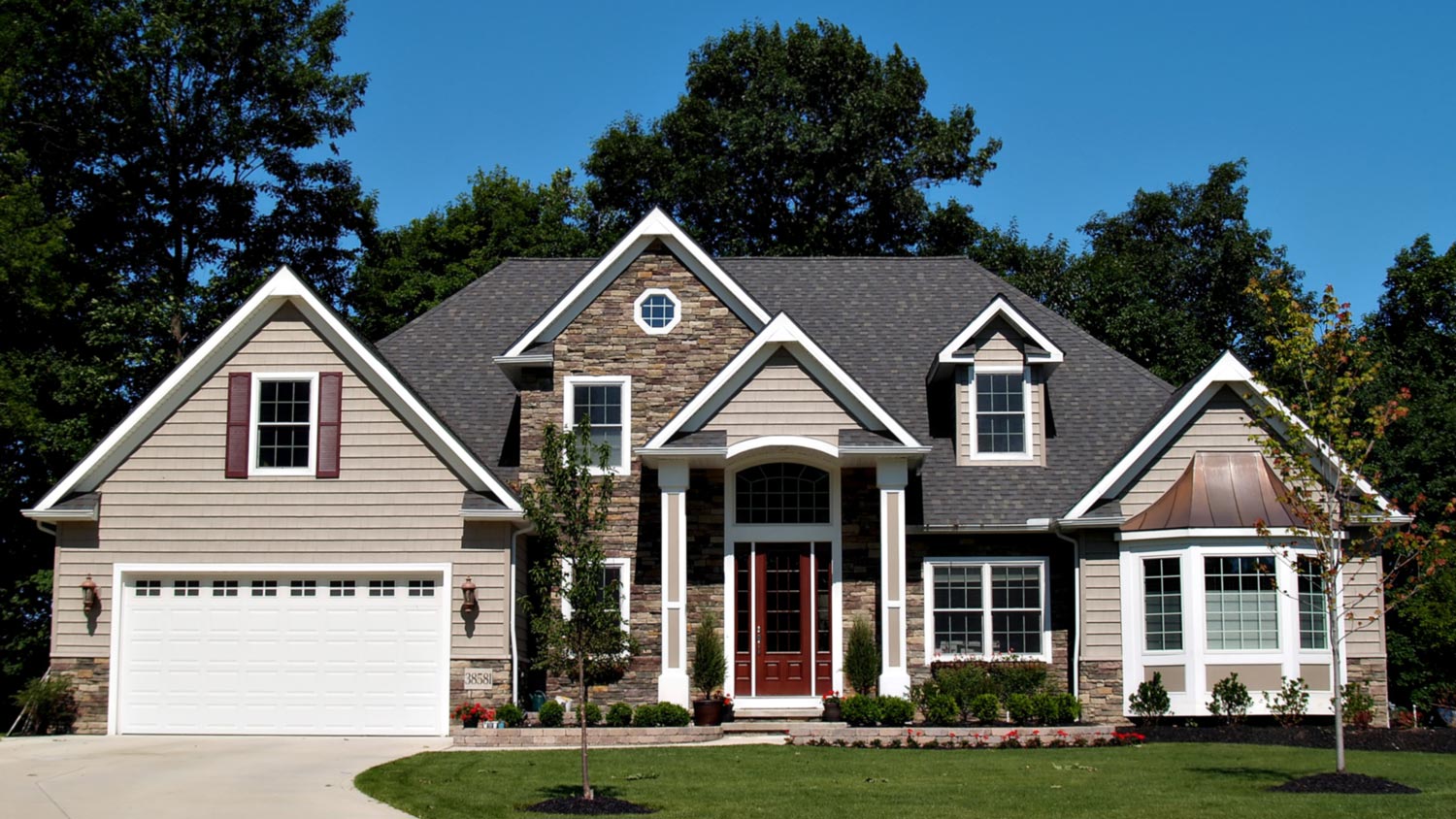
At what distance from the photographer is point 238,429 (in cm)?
2302

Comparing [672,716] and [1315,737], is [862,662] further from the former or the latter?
[1315,737]

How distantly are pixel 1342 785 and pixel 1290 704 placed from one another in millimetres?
6852

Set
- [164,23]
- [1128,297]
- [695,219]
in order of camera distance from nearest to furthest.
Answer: [164,23], [1128,297], [695,219]

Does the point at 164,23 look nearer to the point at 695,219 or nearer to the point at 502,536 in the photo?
the point at 695,219

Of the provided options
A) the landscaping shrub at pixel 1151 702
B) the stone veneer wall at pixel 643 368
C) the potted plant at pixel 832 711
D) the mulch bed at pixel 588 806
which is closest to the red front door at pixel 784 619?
the stone veneer wall at pixel 643 368

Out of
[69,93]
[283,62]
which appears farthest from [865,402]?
[69,93]

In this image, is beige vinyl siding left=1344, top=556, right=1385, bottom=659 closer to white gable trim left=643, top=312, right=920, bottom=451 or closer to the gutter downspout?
the gutter downspout

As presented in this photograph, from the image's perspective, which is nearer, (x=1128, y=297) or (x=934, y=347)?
(x=934, y=347)

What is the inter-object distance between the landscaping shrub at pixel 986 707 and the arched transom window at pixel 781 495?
3.96 meters

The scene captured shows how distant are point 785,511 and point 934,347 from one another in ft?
16.5

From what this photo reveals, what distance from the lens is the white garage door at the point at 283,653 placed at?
22609 mm

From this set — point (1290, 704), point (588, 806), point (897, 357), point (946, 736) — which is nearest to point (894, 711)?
point (946, 736)

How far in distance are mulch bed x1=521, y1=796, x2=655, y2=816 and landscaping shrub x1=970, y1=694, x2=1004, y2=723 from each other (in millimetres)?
8603

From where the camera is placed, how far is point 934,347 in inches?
1081
